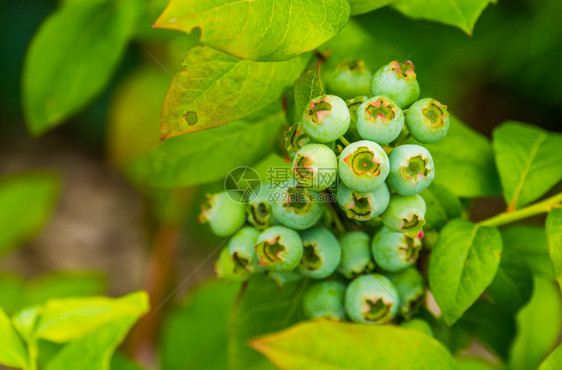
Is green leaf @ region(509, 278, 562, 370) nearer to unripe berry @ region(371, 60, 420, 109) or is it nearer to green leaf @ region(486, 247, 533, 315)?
green leaf @ region(486, 247, 533, 315)

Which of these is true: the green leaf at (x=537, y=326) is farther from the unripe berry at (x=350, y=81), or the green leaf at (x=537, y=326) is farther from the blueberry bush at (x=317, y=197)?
the unripe berry at (x=350, y=81)

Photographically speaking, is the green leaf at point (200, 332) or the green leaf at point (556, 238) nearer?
the green leaf at point (556, 238)

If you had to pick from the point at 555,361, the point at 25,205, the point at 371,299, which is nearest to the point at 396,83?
the point at 371,299

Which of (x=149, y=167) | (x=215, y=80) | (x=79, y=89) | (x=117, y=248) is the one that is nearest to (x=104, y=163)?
(x=117, y=248)

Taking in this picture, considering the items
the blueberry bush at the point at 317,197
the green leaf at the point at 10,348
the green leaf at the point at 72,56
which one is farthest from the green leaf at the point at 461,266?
the green leaf at the point at 72,56

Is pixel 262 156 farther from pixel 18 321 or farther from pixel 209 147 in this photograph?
pixel 18 321

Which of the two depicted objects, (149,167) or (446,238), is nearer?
(446,238)

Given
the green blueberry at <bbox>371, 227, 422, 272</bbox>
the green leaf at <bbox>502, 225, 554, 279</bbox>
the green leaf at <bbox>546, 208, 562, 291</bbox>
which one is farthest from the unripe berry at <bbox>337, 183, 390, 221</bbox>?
the green leaf at <bbox>502, 225, 554, 279</bbox>
